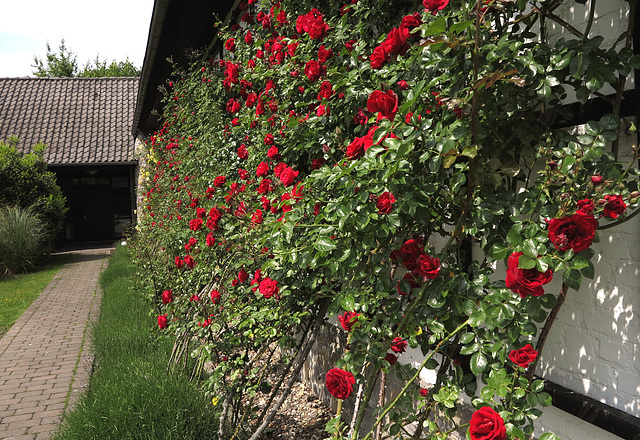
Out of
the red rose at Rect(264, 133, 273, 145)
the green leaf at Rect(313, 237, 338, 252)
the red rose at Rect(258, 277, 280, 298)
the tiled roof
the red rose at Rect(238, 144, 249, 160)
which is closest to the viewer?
the green leaf at Rect(313, 237, 338, 252)

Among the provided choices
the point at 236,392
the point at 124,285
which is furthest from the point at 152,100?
the point at 236,392

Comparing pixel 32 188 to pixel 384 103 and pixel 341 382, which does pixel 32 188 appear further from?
pixel 384 103

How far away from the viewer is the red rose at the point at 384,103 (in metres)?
1.61

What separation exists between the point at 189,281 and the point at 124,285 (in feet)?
11.8

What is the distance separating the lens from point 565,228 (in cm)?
123

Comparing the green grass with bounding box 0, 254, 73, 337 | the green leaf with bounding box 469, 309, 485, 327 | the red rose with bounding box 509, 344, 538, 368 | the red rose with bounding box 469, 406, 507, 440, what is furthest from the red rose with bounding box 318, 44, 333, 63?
the green grass with bounding box 0, 254, 73, 337

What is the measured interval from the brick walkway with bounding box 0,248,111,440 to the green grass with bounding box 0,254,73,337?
0.46 ft

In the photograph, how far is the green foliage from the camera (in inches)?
453

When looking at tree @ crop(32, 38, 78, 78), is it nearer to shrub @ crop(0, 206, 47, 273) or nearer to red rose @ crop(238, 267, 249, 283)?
shrub @ crop(0, 206, 47, 273)

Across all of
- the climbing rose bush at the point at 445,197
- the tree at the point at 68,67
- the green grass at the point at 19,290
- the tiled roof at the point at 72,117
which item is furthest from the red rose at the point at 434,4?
the tree at the point at 68,67

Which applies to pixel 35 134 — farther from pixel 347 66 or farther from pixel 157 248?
pixel 347 66

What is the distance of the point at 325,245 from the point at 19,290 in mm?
9106

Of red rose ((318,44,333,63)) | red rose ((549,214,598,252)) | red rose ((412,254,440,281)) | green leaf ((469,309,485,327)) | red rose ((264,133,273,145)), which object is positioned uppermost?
red rose ((318,44,333,63))

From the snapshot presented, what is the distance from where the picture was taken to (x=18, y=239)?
1066 cm
